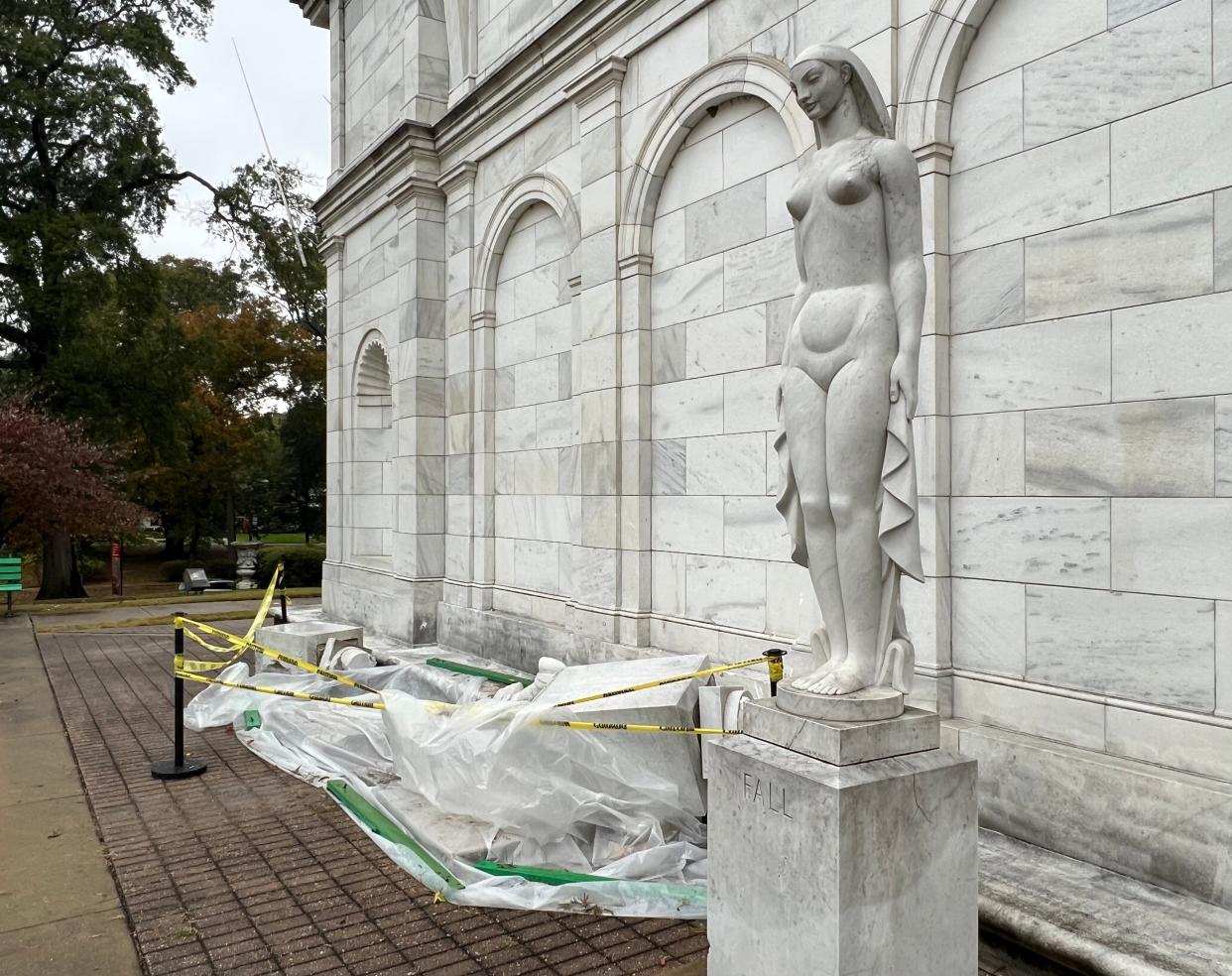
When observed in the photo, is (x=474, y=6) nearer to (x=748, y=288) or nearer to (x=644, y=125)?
(x=644, y=125)

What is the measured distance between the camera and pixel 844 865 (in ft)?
11.0

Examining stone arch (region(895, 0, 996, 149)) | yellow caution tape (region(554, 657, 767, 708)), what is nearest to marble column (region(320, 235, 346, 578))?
yellow caution tape (region(554, 657, 767, 708))

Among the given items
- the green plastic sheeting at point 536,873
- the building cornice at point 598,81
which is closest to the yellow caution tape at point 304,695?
the green plastic sheeting at point 536,873

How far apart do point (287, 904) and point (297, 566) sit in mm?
21668

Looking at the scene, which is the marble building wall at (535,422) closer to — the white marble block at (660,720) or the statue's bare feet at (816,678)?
the white marble block at (660,720)

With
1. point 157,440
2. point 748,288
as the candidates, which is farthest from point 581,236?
point 157,440

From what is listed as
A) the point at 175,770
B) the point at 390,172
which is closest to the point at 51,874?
the point at 175,770

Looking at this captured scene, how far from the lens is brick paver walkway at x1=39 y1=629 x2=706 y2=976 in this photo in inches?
172

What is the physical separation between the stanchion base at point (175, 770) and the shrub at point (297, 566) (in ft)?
59.3

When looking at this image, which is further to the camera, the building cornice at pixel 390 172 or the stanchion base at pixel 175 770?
the building cornice at pixel 390 172

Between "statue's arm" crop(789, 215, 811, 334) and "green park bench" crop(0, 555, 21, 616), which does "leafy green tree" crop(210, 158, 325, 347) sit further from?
"statue's arm" crop(789, 215, 811, 334)

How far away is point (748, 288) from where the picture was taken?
752 cm

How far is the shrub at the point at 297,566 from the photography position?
25406 mm

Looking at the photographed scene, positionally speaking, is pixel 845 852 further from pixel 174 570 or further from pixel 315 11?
pixel 174 570
